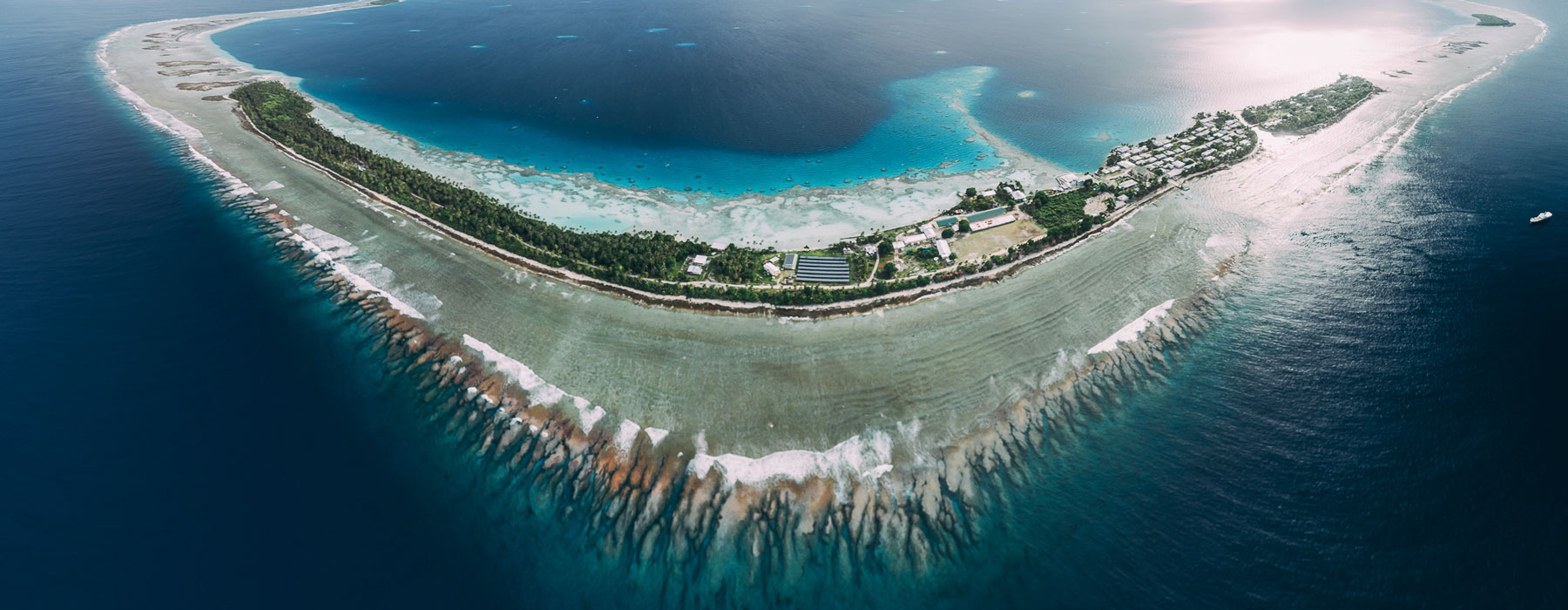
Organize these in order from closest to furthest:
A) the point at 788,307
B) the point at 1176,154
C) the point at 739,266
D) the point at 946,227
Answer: the point at 788,307 < the point at 739,266 < the point at 946,227 < the point at 1176,154

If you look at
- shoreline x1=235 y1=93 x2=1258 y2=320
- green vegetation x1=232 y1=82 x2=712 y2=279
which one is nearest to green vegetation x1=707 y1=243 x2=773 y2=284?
green vegetation x1=232 y1=82 x2=712 y2=279

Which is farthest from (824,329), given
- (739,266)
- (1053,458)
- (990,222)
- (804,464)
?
(990,222)

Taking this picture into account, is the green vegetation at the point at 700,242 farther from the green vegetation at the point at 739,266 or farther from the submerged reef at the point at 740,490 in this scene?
the submerged reef at the point at 740,490

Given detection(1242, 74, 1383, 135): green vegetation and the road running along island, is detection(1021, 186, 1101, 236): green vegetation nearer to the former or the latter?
the road running along island

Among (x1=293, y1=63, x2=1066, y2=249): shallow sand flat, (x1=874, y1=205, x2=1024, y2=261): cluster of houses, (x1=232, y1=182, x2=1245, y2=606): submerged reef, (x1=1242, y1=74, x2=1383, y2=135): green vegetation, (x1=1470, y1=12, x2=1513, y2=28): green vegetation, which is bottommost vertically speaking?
(x1=232, y1=182, x2=1245, y2=606): submerged reef

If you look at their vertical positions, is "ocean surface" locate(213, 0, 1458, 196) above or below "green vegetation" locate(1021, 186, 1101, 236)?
above

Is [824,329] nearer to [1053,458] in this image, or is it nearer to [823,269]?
[823,269]
